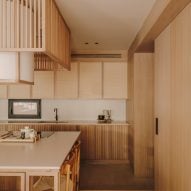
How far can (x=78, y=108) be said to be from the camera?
6191mm

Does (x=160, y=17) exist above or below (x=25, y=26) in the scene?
above

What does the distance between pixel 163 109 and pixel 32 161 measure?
1.71m

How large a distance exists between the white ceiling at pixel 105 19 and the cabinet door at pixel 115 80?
2.57 feet

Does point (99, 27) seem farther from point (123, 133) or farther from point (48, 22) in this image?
point (123, 133)

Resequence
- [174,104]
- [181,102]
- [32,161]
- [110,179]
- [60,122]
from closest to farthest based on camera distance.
→ [32,161] < [181,102] < [174,104] < [110,179] < [60,122]

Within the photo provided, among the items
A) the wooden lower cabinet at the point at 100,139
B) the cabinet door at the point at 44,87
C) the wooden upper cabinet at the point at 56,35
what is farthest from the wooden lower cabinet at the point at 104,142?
the wooden upper cabinet at the point at 56,35

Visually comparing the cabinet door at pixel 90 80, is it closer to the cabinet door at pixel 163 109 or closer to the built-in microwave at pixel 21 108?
the built-in microwave at pixel 21 108

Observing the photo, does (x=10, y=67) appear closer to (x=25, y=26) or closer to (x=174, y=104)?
(x=25, y=26)

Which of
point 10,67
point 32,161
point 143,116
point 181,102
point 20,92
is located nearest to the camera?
point 32,161

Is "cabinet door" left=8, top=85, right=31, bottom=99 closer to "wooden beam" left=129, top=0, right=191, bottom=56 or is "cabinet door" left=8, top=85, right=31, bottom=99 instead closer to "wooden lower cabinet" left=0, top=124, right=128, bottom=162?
"wooden lower cabinet" left=0, top=124, right=128, bottom=162

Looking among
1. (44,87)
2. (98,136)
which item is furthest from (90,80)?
(98,136)

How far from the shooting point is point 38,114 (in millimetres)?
6148

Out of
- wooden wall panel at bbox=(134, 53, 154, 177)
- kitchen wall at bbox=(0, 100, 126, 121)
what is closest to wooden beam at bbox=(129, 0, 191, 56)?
wooden wall panel at bbox=(134, 53, 154, 177)

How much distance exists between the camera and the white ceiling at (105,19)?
299cm
